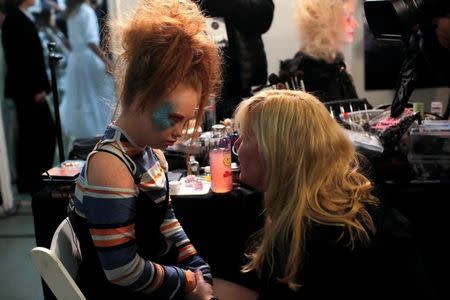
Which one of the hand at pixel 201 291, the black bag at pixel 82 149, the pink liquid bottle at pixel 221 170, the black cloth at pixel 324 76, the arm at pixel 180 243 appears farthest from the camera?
the black cloth at pixel 324 76

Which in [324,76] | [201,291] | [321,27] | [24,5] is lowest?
[201,291]

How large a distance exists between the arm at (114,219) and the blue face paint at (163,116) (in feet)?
0.38

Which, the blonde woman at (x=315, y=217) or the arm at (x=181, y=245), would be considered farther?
the arm at (x=181, y=245)

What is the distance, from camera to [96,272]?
1084 mm

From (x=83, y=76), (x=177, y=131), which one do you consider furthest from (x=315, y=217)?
(x=83, y=76)

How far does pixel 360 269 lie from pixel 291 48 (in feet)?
7.67

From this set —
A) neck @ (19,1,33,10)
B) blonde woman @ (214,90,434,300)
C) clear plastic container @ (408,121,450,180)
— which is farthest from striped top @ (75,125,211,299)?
neck @ (19,1,33,10)

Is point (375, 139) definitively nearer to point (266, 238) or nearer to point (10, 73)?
point (266, 238)

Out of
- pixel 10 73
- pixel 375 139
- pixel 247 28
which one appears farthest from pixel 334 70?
pixel 10 73

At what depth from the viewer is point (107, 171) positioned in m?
0.94

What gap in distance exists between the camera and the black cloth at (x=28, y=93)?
3.05m

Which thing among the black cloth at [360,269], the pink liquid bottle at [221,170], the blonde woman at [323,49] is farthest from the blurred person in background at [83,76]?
the black cloth at [360,269]

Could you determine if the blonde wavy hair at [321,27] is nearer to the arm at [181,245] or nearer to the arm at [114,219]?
the arm at [181,245]

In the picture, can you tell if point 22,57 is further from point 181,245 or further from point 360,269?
point 360,269
